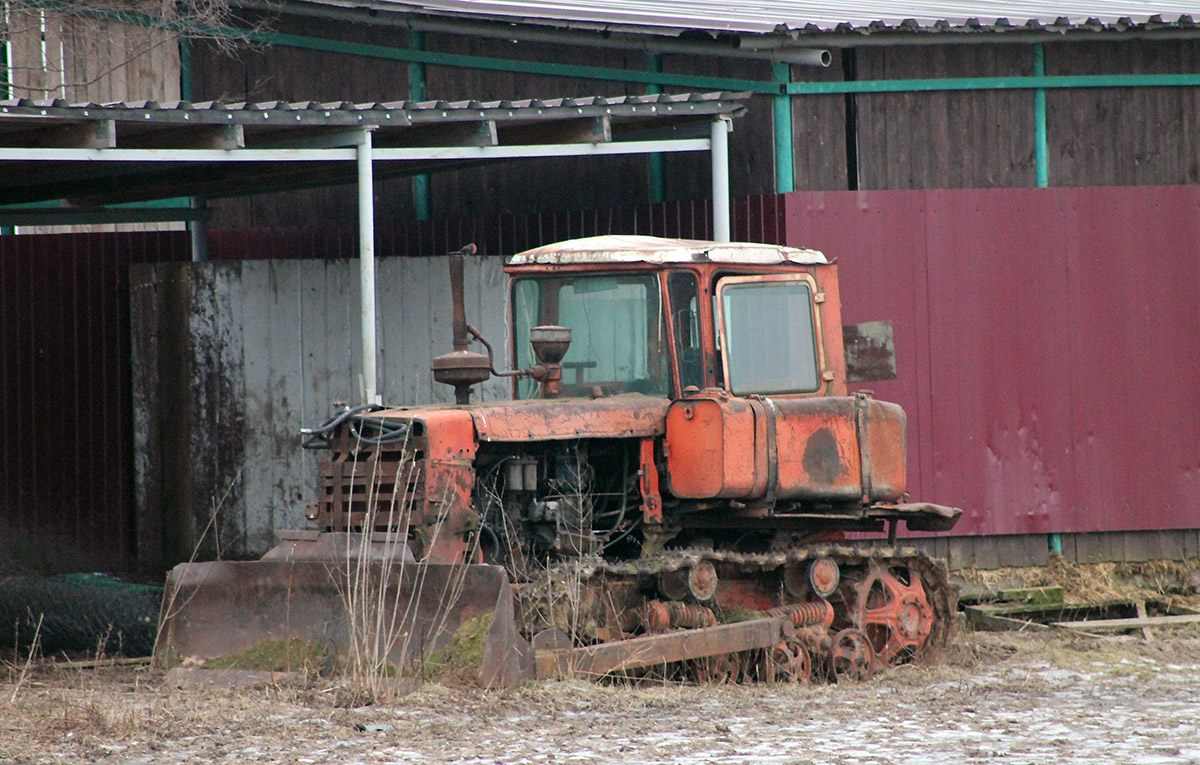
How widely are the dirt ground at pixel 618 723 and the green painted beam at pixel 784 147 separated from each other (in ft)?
15.0

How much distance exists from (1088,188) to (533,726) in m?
7.07

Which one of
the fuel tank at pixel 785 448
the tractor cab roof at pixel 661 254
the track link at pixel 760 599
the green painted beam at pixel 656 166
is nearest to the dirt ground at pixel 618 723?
the track link at pixel 760 599

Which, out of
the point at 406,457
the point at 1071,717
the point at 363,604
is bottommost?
the point at 1071,717

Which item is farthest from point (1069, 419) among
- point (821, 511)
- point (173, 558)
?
point (173, 558)

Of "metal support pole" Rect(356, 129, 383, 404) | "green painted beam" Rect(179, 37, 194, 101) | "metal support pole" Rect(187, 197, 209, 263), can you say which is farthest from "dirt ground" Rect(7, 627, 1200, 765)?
"green painted beam" Rect(179, 37, 194, 101)

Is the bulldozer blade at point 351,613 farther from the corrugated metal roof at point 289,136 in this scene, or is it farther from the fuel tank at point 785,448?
the corrugated metal roof at point 289,136

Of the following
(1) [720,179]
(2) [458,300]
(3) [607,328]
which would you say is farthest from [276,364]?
(3) [607,328]

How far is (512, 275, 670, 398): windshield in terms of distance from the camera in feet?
29.4

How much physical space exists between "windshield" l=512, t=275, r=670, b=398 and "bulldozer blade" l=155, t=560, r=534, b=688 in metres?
1.58

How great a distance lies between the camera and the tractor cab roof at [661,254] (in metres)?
8.91

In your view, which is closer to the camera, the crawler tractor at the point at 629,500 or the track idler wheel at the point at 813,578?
the crawler tractor at the point at 629,500

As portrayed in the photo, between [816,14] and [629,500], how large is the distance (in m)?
5.57

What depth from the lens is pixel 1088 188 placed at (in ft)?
40.4

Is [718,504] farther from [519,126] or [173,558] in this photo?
[173,558]
